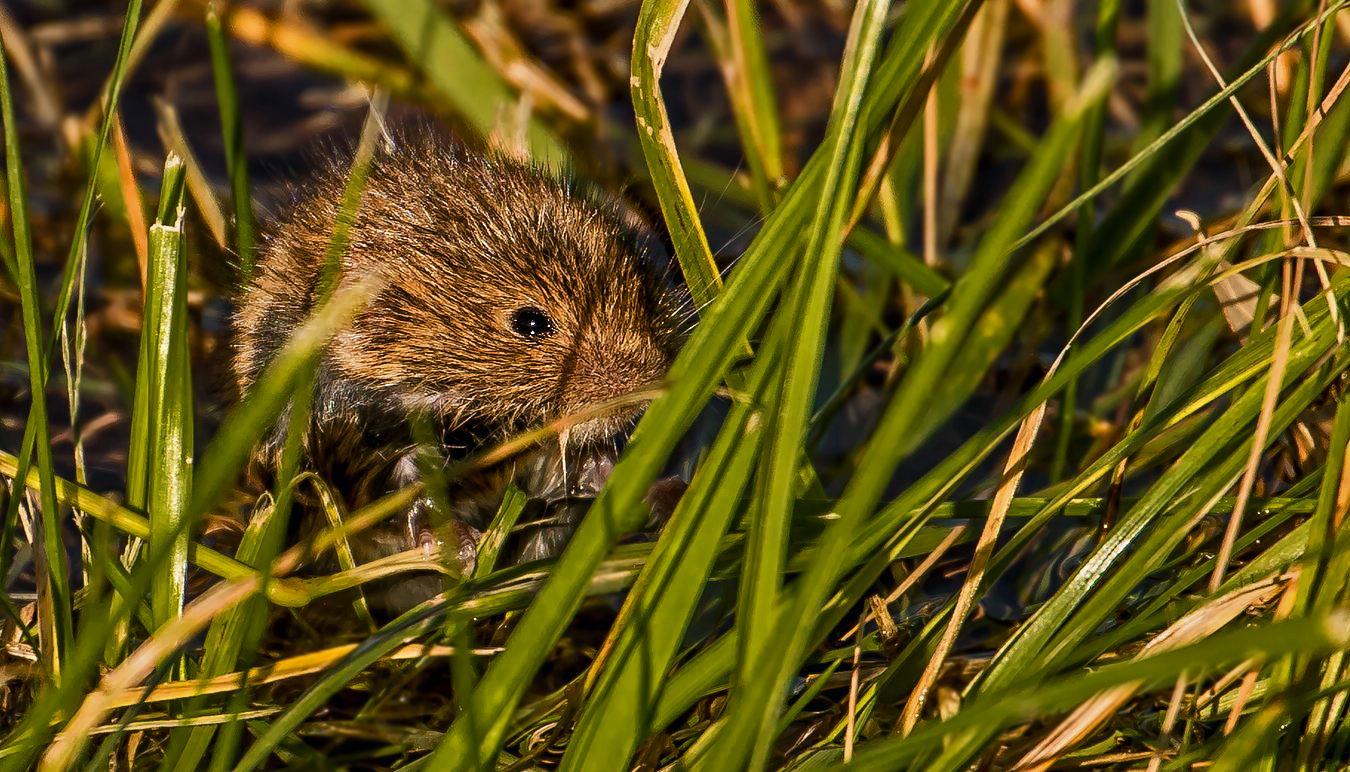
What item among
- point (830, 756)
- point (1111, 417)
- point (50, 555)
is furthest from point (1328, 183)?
point (50, 555)

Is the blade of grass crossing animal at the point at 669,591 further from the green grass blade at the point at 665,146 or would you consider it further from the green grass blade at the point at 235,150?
the green grass blade at the point at 235,150

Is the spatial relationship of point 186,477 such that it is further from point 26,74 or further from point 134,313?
point 26,74

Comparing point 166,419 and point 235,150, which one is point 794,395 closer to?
point 166,419

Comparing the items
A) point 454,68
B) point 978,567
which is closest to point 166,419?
point 978,567

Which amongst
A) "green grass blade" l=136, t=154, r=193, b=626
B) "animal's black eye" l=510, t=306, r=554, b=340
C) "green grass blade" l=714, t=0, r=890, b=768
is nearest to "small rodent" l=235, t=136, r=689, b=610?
"animal's black eye" l=510, t=306, r=554, b=340

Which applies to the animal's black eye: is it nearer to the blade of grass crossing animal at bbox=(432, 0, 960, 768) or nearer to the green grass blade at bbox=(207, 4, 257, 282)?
the green grass blade at bbox=(207, 4, 257, 282)

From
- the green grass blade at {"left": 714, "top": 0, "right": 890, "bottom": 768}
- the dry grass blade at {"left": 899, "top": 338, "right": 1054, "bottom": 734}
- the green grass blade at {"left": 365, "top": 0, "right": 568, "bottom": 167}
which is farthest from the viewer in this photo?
the green grass blade at {"left": 365, "top": 0, "right": 568, "bottom": 167}

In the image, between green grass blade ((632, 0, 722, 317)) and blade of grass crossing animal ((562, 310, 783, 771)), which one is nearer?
blade of grass crossing animal ((562, 310, 783, 771))

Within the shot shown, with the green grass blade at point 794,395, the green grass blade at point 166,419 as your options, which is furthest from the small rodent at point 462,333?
the green grass blade at point 794,395
